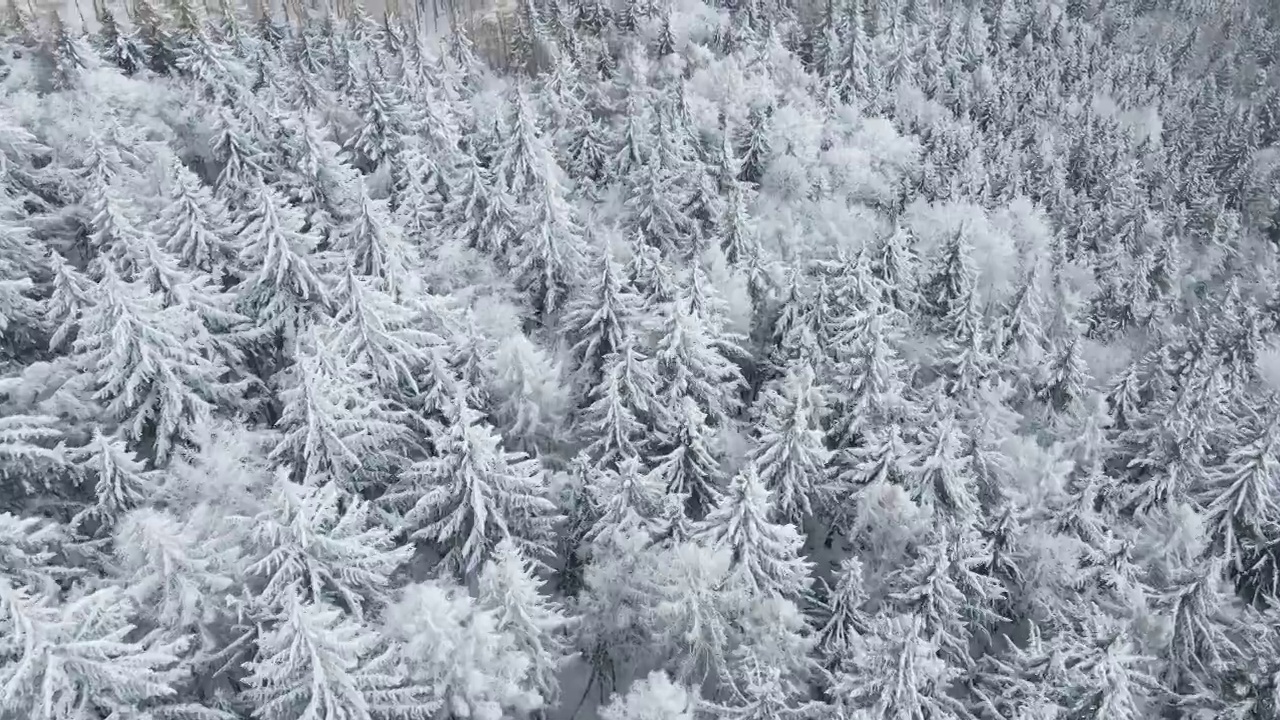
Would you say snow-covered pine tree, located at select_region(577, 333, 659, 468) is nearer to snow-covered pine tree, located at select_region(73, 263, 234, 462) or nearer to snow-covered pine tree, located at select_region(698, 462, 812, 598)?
snow-covered pine tree, located at select_region(698, 462, 812, 598)

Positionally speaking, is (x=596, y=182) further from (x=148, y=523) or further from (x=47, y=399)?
(x=148, y=523)

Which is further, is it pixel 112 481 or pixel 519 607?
pixel 112 481

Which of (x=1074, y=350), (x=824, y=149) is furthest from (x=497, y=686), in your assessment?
(x=824, y=149)

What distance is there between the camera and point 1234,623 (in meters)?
28.1

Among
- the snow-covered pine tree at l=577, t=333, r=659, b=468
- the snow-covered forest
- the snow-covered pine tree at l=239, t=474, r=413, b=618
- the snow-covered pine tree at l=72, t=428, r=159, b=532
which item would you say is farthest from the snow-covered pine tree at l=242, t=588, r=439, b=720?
the snow-covered pine tree at l=577, t=333, r=659, b=468

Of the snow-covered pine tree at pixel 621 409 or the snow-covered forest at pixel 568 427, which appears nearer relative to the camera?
the snow-covered forest at pixel 568 427

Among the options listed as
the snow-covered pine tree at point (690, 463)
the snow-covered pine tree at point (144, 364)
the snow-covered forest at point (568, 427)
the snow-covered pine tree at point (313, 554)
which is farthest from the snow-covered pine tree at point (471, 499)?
the snow-covered pine tree at point (144, 364)

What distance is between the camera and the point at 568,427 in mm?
32062

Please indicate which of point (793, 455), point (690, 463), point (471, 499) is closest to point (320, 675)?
point (471, 499)

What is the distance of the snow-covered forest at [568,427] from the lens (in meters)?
21.0

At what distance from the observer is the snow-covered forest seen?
Answer: 21016 millimetres

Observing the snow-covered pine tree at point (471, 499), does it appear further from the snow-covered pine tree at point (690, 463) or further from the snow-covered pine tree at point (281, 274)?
the snow-covered pine tree at point (281, 274)

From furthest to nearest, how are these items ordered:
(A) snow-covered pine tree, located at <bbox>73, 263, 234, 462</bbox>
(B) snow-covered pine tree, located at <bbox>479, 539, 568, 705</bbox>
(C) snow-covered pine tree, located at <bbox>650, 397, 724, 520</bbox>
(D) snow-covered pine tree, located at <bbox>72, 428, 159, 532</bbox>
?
(C) snow-covered pine tree, located at <bbox>650, 397, 724, 520</bbox>
(A) snow-covered pine tree, located at <bbox>73, 263, 234, 462</bbox>
(D) snow-covered pine tree, located at <bbox>72, 428, 159, 532</bbox>
(B) snow-covered pine tree, located at <bbox>479, 539, 568, 705</bbox>

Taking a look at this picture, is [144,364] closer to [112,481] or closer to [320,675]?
[112,481]
